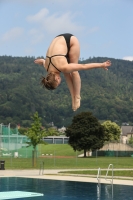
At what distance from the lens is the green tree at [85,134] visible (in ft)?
232

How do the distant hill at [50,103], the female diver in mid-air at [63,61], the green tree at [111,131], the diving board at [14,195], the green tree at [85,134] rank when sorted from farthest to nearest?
1. the distant hill at [50,103]
2. the green tree at [111,131]
3. the green tree at [85,134]
4. the diving board at [14,195]
5. the female diver in mid-air at [63,61]

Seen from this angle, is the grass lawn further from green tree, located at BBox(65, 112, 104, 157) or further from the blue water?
the blue water

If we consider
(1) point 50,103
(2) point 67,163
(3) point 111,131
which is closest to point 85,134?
(2) point 67,163

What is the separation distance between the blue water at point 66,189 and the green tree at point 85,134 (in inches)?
1703

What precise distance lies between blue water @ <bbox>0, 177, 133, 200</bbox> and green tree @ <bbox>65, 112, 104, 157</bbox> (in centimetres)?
4326

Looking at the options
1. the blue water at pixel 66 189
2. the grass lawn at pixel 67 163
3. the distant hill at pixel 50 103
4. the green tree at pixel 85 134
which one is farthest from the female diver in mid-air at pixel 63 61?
the distant hill at pixel 50 103

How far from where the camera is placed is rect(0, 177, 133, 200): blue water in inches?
779

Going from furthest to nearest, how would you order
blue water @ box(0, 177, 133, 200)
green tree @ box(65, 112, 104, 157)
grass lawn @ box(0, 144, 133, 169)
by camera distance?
green tree @ box(65, 112, 104, 157) → grass lawn @ box(0, 144, 133, 169) → blue water @ box(0, 177, 133, 200)

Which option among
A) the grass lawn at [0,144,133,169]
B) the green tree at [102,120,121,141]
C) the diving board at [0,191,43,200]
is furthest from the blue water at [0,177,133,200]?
the green tree at [102,120,121,141]

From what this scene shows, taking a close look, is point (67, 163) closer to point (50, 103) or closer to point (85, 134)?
point (85, 134)

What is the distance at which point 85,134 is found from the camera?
7169cm

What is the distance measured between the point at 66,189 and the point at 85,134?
1939 inches

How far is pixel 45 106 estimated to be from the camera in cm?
18538

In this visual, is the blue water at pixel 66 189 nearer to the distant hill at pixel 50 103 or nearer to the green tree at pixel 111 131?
the green tree at pixel 111 131
